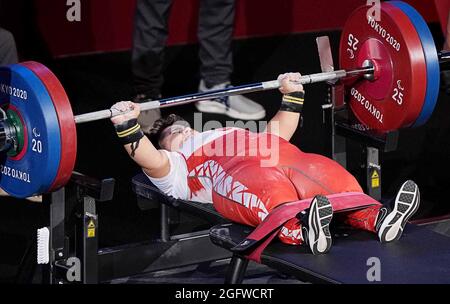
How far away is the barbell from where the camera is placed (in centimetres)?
350

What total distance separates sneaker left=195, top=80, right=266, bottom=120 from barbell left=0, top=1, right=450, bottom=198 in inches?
55.9

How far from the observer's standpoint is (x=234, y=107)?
5898mm

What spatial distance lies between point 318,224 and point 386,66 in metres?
0.97

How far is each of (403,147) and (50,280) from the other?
7.71 feet

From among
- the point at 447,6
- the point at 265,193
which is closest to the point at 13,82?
the point at 265,193

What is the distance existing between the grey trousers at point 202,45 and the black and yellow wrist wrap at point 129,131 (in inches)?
80.9

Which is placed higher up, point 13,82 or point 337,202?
point 13,82

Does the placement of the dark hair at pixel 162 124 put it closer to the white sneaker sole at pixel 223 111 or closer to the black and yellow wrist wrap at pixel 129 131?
the black and yellow wrist wrap at pixel 129 131

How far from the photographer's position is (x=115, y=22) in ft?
21.9

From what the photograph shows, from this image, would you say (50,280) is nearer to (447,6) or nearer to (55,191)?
(55,191)

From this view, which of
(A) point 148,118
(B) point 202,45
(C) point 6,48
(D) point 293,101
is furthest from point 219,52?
(D) point 293,101

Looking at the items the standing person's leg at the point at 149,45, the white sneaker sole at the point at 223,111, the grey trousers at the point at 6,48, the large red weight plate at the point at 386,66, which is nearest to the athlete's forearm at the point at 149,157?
the large red weight plate at the point at 386,66

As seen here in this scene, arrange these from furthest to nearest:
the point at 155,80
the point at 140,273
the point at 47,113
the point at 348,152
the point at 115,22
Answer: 1. the point at 115,22
2. the point at 155,80
3. the point at 348,152
4. the point at 140,273
5. the point at 47,113

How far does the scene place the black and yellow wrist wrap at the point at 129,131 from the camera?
148 inches
